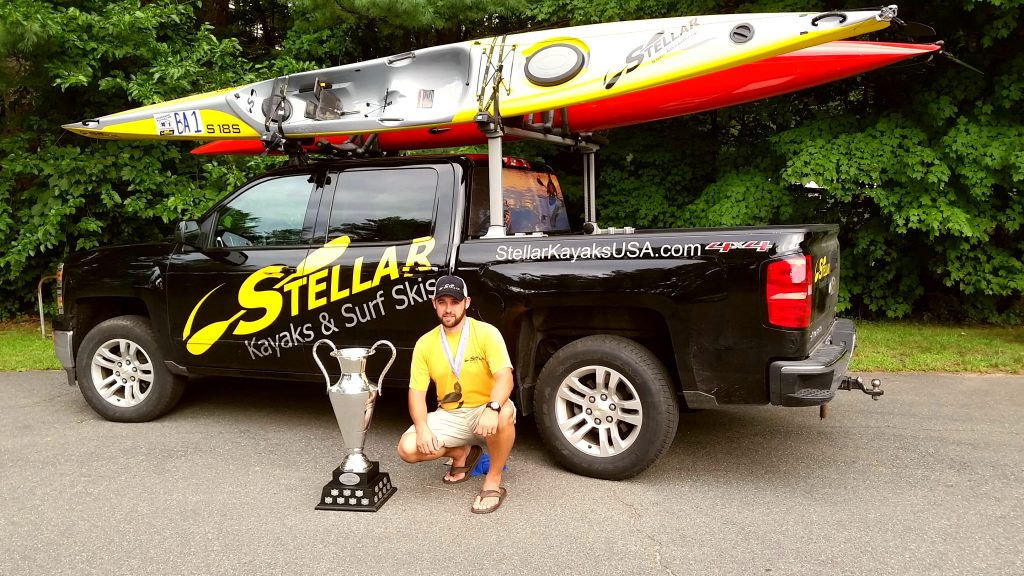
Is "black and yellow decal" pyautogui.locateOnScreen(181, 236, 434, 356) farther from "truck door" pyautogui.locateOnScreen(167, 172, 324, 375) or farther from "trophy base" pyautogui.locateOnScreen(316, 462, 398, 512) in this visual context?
"trophy base" pyautogui.locateOnScreen(316, 462, 398, 512)

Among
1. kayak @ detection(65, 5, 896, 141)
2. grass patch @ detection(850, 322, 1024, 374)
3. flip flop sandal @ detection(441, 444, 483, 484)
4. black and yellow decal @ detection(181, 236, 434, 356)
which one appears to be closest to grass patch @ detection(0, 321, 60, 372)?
black and yellow decal @ detection(181, 236, 434, 356)

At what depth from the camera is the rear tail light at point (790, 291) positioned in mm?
3775

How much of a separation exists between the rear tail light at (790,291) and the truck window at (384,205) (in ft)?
6.91

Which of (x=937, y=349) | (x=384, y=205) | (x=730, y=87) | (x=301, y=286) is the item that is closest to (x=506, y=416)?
(x=384, y=205)

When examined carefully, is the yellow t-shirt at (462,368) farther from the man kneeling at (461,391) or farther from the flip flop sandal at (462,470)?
the flip flop sandal at (462,470)

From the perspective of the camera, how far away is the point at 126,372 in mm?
5629

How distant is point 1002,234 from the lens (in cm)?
895

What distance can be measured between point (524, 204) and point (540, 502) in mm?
2171

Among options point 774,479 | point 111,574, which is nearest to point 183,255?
point 111,574

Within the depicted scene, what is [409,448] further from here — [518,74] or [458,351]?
[518,74]

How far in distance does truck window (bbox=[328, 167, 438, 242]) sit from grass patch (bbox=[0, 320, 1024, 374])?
4571 millimetres

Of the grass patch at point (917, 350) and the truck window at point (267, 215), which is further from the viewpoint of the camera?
the grass patch at point (917, 350)

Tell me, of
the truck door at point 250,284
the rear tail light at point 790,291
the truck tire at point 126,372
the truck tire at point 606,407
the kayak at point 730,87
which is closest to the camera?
the rear tail light at point 790,291

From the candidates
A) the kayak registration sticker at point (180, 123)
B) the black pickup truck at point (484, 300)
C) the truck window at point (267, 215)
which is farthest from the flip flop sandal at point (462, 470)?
the kayak registration sticker at point (180, 123)
